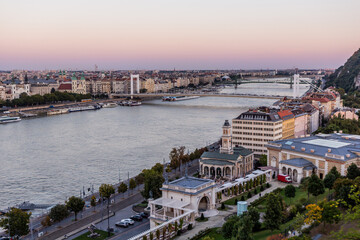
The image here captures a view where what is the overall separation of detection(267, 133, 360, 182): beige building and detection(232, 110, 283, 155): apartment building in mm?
2074

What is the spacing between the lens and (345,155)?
39.5 ft

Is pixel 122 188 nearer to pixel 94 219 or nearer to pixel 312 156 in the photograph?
pixel 94 219

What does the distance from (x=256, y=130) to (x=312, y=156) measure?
3.96 metres

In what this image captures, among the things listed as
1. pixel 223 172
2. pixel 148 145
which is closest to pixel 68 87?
pixel 148 145

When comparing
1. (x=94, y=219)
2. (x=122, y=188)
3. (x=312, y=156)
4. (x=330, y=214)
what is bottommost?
(x=94, y=219)

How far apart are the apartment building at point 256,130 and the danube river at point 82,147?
236cm

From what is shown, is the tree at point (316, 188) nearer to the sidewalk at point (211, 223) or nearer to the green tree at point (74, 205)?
the sidewalk at point (211, 223)

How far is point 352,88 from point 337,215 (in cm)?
3639

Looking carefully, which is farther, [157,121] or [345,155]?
[157,121]

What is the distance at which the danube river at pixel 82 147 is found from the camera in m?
12.5

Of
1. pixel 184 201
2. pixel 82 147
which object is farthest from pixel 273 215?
pixel 82 147

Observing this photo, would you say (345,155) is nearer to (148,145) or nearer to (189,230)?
(189,230)

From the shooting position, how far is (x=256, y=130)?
640 inches

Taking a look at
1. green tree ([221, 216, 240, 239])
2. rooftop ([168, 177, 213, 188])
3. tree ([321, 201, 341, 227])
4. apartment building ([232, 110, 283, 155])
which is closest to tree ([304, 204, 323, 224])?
tree ([321, 201, 341, 227])
